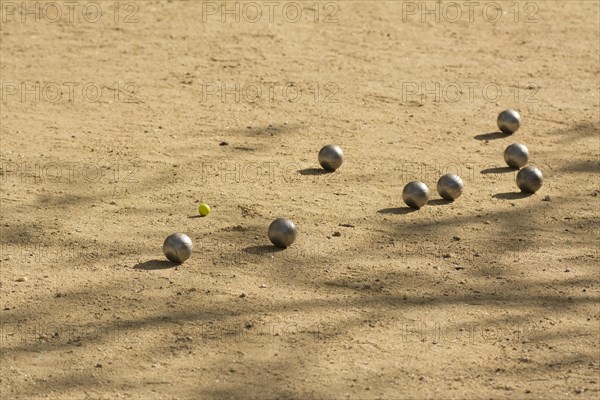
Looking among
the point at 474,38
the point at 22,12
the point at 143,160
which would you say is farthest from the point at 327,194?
the point at 22,12

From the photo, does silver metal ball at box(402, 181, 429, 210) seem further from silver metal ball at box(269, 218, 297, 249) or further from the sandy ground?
silver metal ball at box(269, 218, 297, 249)

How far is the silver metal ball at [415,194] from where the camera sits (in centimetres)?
878

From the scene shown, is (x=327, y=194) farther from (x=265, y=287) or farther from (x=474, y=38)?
(x=474, y=38)

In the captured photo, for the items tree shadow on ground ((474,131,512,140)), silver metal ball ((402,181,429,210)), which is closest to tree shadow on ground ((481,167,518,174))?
tree shadow on ground ((474,131,512,140))

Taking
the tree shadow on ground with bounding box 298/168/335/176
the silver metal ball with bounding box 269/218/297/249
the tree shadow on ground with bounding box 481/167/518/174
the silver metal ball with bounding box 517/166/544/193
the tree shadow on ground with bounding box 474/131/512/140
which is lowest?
the silver metal ball with bounding box 269/218/297/249

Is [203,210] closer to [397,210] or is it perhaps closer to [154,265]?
[154,265]

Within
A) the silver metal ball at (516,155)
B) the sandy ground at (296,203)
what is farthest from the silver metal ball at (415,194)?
the silver metal ball at (516,155)

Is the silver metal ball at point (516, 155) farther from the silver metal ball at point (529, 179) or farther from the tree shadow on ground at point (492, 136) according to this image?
the tree shadow on ground at point (492, 136)

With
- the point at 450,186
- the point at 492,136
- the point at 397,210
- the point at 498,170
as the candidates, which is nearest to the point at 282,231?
the point at 397,210

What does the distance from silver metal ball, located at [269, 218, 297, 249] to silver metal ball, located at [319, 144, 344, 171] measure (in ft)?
6.10

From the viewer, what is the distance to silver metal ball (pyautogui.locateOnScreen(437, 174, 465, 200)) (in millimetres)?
9023

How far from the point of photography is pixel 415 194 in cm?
878

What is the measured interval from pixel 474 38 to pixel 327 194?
5.59m

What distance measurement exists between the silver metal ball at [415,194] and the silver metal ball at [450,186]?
25 cm
